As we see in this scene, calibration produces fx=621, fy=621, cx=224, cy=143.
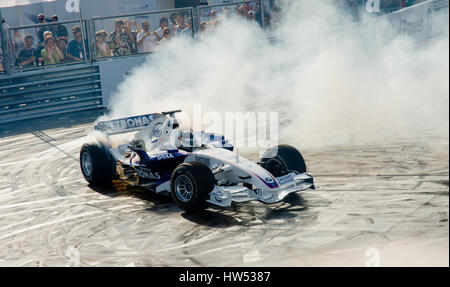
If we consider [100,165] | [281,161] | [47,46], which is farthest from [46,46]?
[281,161]

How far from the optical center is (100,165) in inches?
329

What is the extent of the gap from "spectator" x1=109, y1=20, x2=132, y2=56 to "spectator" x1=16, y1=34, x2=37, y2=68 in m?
1.89

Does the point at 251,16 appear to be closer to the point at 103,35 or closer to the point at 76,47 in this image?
the point at 103,35

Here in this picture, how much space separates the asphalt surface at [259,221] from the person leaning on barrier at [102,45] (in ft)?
21.0

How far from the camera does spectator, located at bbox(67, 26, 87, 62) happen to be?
14.8 metres

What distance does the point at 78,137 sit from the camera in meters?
12.3

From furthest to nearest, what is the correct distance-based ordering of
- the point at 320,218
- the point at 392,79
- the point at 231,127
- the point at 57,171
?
the point at 392,79, the point at 231,127, the point at 57,171, the point at 320,218

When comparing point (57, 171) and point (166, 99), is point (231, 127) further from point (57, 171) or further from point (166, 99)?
point (57, 171)

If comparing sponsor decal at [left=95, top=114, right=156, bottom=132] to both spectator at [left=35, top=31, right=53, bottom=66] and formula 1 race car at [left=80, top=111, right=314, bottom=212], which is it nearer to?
formula 1 race car at [left=80, top=111, right=314, bottom=212]

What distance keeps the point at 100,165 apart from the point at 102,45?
24.3ft

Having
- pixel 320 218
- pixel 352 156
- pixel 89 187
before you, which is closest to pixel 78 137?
pixel 89 187

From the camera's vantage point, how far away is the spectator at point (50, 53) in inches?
568

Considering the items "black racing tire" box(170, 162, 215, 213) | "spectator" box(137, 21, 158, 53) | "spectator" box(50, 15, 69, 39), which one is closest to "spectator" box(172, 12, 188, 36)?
"spectator" box(137, 21, 158, 53)

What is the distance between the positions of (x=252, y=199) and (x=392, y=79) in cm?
886
